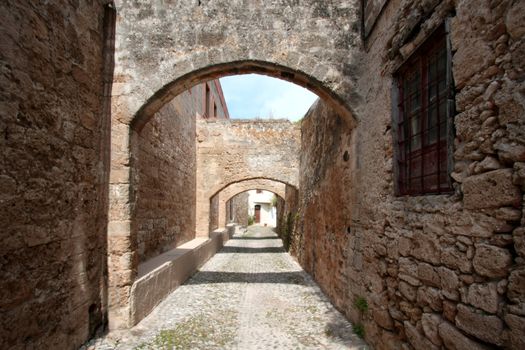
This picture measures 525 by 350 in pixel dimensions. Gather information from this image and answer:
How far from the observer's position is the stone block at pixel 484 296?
164 cm

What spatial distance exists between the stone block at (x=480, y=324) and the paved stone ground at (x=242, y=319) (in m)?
1.66

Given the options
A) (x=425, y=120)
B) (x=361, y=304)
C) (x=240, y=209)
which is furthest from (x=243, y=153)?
(x=240, y=209)

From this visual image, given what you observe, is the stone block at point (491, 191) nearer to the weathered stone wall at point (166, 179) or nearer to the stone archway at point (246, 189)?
the weathered stone wall at point (166, 179)

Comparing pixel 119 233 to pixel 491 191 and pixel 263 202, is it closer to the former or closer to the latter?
pixel 491 191

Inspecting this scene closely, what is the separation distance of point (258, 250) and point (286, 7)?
8596 mm

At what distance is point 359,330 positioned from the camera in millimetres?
3562

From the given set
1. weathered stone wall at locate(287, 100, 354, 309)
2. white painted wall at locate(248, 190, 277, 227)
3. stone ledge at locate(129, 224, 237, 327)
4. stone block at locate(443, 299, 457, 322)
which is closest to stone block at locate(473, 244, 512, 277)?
stone block at locate(443, 299, 457, 322)

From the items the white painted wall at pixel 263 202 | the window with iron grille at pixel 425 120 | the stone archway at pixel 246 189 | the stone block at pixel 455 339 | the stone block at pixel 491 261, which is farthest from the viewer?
the white painted wall at pixel 263 202

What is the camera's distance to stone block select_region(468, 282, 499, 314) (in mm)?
1641

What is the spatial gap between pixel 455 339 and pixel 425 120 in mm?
1456

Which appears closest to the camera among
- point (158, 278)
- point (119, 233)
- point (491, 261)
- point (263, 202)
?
point (491, 261)

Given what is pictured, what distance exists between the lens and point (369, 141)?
11.4ft

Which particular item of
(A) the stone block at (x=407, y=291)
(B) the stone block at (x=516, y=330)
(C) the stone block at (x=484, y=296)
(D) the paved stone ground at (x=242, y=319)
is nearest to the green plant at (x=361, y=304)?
(D) the paved stone ground at (x=242, y=319)

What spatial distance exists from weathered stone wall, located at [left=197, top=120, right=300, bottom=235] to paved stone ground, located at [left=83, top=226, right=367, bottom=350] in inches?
162
